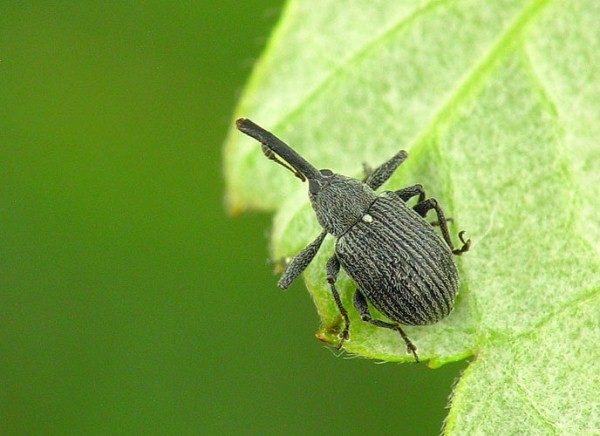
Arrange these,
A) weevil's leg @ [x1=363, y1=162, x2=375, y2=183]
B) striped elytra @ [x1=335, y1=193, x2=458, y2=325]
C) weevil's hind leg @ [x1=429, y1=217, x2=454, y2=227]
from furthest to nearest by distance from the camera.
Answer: weevil's leg @ [x1=363, y1=162, x2=375, y2=183] → weevil's hind leg @ [x1=429, y1=217, x2=454, y2=227] → striped elytra @ [x1=335, y1=193, x2=458, y2=325]

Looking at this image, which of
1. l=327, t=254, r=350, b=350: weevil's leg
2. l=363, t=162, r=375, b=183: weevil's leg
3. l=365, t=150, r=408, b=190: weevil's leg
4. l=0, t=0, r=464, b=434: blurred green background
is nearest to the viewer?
l=327, t=254, r=350, b=350: weevil's leg

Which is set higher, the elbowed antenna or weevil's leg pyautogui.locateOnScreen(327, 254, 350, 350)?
the elbowed antenna

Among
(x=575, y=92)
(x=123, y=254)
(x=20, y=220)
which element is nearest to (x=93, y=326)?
(x=123, y=254)

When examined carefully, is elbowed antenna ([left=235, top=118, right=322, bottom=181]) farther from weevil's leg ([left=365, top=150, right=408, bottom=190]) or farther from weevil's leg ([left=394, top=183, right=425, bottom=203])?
weevil's leg ([left=394, top=183, right=425, bottom=203])

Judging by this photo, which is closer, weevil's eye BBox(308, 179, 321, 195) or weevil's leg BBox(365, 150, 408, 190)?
weevil's leg BBox(365, 150, 408, 190)

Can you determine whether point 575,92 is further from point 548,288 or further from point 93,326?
point 93,326

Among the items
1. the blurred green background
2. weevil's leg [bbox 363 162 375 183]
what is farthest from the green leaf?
the blurred green background
